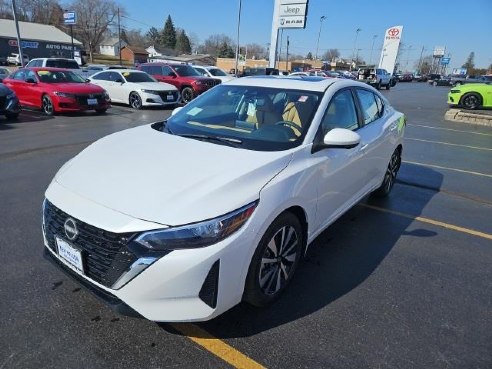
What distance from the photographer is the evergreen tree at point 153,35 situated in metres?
140

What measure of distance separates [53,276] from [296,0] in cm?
3012

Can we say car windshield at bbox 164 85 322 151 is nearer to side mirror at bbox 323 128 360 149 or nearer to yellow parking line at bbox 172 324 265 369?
side mirror at bbox 323 128 360 149

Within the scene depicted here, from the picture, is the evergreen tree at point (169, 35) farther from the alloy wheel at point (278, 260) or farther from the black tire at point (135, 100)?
the alloy wheel at point (278, 260)

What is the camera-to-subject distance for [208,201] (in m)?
2.27

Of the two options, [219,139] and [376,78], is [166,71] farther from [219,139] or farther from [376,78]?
[376,78]

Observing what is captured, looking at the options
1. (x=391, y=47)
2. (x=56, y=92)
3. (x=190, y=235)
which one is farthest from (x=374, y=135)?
(x=391, y=47)

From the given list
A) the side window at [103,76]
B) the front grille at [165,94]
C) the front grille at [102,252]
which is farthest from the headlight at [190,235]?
the side window at [103,76]

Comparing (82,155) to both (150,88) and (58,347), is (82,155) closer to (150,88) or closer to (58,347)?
(58,347)

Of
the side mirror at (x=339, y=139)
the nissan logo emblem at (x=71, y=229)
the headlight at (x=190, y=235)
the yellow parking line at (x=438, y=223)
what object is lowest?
the yellow parking line at (x=438, y=223)

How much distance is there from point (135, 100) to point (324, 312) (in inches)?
562

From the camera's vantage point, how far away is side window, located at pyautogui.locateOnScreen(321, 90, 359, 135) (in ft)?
11.1

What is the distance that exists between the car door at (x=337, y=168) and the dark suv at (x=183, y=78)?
13999 mm

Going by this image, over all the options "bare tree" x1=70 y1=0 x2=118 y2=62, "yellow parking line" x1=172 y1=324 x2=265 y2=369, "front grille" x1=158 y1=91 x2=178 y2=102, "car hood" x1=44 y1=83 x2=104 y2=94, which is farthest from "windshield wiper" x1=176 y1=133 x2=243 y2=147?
"bare tree" x1=70 y1=0 x2=118 y2=62

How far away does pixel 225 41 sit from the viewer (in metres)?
138
